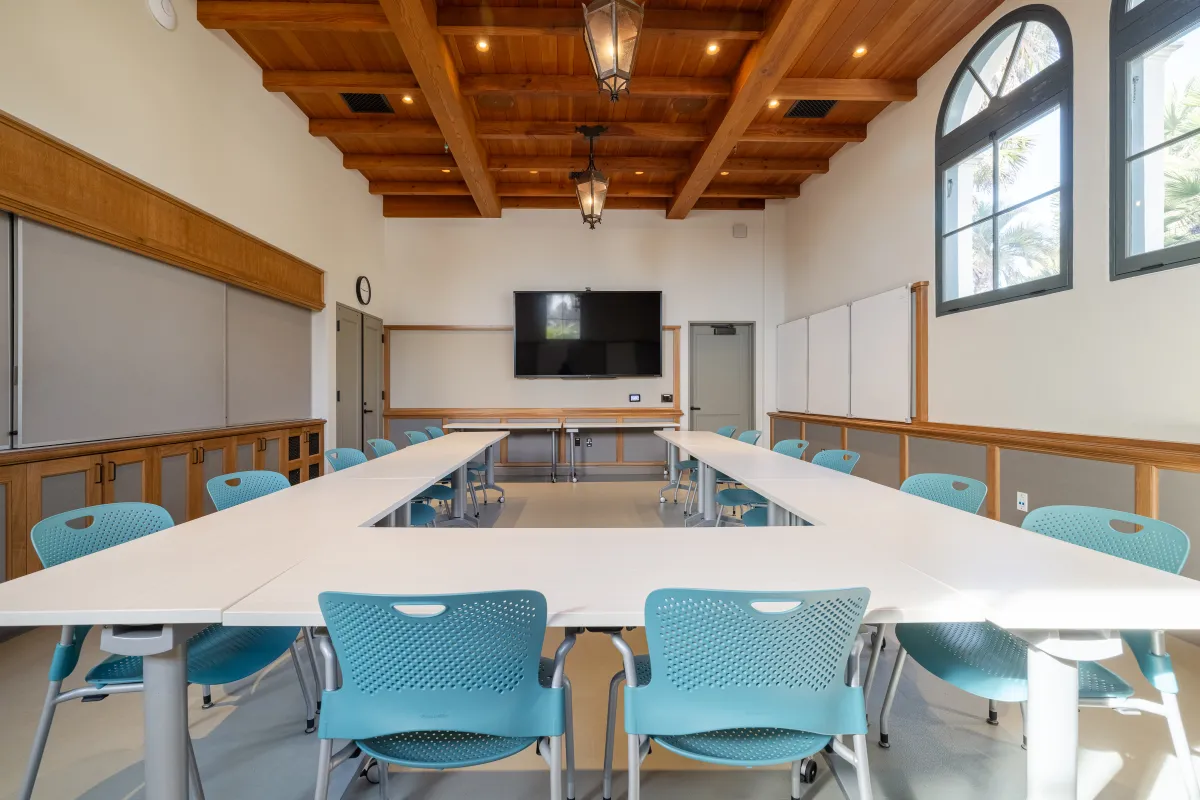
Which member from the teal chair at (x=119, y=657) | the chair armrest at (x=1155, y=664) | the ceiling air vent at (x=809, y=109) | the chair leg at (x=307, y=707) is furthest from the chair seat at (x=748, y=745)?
the ceiling air vent at (x=809, y=109)

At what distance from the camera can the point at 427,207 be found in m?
7.65

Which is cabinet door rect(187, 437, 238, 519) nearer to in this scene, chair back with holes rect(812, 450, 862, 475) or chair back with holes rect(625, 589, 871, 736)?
chair back with holes rect(625, 589, 871, 736)

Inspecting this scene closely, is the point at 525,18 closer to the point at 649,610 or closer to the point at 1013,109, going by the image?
the point at 1013,109

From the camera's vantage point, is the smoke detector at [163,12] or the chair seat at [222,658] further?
the smoke detector at [163,12]

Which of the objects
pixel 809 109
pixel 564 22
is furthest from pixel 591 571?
pixel 809 109

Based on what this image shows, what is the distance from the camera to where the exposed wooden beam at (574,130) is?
17.4 ft

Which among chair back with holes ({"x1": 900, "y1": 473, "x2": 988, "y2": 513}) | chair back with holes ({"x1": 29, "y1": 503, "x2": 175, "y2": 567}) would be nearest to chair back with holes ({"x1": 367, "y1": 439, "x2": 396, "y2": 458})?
chair back with holes ({"x1": 29, "y1": 503, "x2": 175, "y2": 567})

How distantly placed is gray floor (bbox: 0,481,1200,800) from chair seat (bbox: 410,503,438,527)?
1.28 meters

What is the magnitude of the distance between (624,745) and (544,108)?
205 inches

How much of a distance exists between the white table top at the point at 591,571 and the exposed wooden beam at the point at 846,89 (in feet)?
14.2

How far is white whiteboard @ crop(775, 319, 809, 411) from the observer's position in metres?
6.91

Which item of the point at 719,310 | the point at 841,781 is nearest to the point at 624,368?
the point at 719,310

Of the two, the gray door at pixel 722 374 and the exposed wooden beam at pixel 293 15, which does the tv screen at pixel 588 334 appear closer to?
the gray door at pixel 722 374

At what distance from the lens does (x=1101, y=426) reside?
3.16 metres
